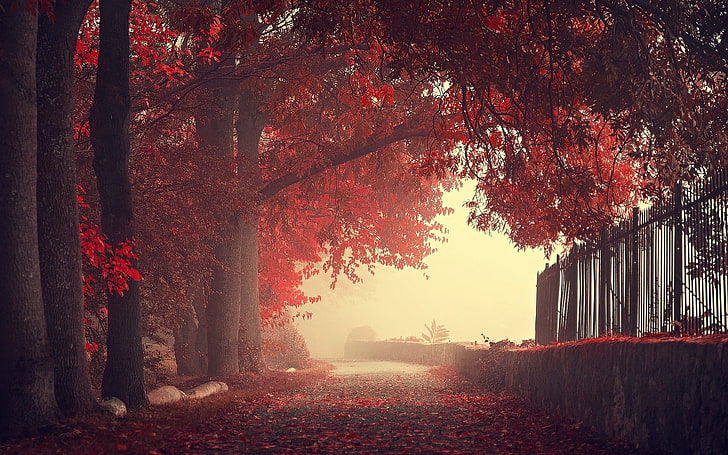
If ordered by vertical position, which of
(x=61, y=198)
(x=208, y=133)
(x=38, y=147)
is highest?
(x=208, y=133)

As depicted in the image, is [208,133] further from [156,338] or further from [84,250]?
[84,250]

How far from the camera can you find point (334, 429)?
9.98 meters

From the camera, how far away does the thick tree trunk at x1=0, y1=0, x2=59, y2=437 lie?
8.60 meters

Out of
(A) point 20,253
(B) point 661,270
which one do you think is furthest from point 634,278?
(A) point 20,253

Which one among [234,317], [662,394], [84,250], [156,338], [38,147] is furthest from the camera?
[234,317]

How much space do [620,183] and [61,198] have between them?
12.8m

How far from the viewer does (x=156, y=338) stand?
17297 mm

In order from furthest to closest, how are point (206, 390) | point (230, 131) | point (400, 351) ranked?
point (400, 351) < point (230, 131) < point (206, 390)

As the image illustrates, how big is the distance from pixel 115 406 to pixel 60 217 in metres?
2.71

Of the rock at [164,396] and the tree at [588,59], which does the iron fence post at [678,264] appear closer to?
the tree at [588,59]

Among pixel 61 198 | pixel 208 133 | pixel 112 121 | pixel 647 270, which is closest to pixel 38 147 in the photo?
pixel 61 198

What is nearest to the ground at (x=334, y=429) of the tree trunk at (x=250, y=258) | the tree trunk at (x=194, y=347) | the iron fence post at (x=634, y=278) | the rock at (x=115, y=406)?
the rock at (x=115, y=406)

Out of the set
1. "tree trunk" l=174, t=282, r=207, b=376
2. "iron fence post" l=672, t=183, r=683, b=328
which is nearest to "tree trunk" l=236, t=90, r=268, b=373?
"tree trunk" l=174, t=282, r=207, b=376

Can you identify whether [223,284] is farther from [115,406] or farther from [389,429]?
[389,429]
